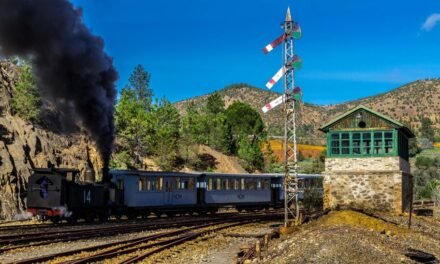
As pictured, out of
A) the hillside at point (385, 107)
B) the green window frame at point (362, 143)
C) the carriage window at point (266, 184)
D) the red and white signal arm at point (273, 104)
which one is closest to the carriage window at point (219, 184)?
the carriage window at point (266, 184)

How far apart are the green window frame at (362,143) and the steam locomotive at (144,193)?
7.63 m

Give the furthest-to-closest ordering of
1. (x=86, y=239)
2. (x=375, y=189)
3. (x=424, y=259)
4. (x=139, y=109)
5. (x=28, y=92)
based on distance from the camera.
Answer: (x=139, y=109)
(x=28, y=92)
(x=375, y=189)
(x=86, y=239)
(x=424, y=259)

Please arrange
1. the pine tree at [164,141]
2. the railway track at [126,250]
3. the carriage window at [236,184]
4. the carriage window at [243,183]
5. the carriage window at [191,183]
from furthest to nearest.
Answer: the pine tree at [164,141] → the carriage window at [243,183] → the carriage window at [236,184] → the carriage window at [191,183] → the railway track at [126,250]

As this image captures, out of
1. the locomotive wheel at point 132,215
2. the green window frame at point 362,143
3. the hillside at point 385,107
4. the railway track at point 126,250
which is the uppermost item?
the hillside at point 385,107

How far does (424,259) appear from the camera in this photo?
1714cm

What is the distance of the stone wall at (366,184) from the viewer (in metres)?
32.2

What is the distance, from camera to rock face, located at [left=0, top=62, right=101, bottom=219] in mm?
31672

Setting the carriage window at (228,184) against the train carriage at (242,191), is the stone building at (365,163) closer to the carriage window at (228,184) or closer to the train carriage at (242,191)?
the train carriage at (242,191)

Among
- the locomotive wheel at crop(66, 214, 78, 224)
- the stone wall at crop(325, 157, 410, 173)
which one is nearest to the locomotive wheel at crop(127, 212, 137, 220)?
the locomotive wheel at crop(66, 214, 78, 224)

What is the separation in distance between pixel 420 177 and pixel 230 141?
26.4 meters

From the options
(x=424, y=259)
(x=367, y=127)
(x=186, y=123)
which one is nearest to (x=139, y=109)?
(x=186, y=123)

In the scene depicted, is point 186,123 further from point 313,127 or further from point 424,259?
point 313,127

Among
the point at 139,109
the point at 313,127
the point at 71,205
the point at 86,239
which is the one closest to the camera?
the point at 86,239

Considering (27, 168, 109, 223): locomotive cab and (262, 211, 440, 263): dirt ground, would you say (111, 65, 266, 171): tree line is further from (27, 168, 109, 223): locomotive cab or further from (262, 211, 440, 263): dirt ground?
(262, 211, 440, 263): dirt ground
